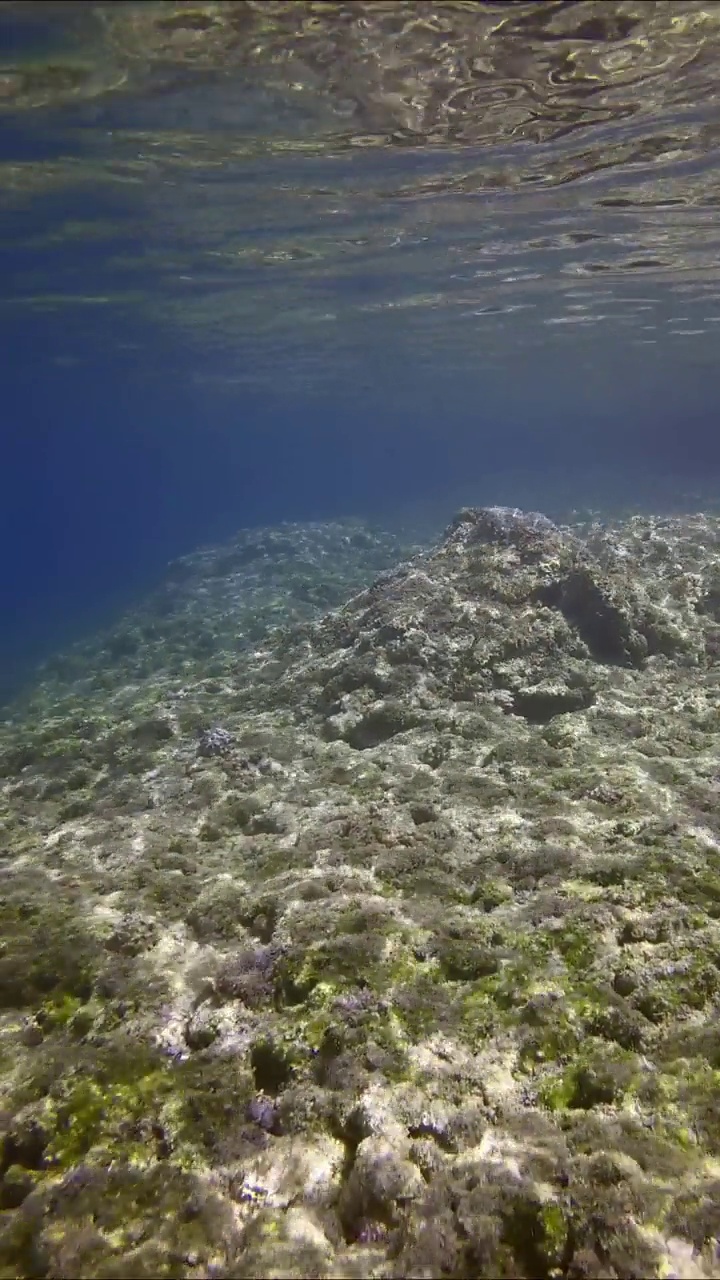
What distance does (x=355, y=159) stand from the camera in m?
15.3

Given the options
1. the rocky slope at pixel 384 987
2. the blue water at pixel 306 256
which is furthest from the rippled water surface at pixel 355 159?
the rocky slope at pixel 384 987

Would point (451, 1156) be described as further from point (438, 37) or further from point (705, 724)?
point (438, 37)

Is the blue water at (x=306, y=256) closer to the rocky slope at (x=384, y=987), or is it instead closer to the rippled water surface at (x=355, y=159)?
the rippled water surface at (x=355, y=159)

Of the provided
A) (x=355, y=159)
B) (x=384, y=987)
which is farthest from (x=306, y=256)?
(x=384, y=987)

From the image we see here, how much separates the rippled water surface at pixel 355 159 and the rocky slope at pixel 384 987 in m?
9.36

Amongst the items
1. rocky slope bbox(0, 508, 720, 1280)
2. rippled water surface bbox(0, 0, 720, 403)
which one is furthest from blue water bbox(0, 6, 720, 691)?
rocky slope bbox(0, 508, 720, 1280)

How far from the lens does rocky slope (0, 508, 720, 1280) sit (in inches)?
127

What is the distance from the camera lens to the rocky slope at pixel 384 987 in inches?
127

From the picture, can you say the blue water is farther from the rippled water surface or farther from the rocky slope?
the rocky slope

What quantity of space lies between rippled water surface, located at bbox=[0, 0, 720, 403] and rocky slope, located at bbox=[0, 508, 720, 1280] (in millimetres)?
9357

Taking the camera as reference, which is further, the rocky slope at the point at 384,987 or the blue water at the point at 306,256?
the blue water at the point at 306,256

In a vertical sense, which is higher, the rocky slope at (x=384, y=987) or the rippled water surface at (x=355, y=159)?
the rippled water surface at (x=355, y=159)

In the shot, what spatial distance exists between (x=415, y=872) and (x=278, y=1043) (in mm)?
2018

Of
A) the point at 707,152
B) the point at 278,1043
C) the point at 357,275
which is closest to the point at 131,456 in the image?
the point at 357,275
